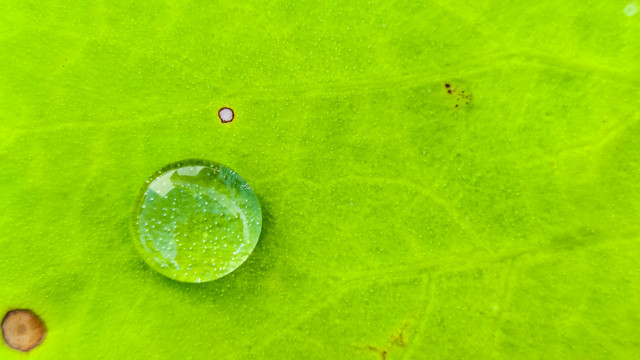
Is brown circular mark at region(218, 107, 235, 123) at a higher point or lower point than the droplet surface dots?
higher

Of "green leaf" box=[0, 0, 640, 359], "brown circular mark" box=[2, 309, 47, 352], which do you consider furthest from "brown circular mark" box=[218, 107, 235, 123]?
"brown circular mark" box=[2, 309, 47, 352]

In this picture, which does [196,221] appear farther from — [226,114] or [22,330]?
[22,330]

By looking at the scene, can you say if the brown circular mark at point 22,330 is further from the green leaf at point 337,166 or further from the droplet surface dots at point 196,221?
the droplet surface dots at point 196,221

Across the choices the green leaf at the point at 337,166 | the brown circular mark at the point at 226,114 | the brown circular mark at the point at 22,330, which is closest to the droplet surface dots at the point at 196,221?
the green leaf at the point at 337,166

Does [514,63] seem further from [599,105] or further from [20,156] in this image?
[20,156]

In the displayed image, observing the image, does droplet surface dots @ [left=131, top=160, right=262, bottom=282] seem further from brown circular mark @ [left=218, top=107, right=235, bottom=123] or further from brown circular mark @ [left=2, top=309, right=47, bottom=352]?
brown circular mark @ [left=2, top=309, right=47, bottom=352]

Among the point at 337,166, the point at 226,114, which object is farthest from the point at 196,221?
the point at 337,166
